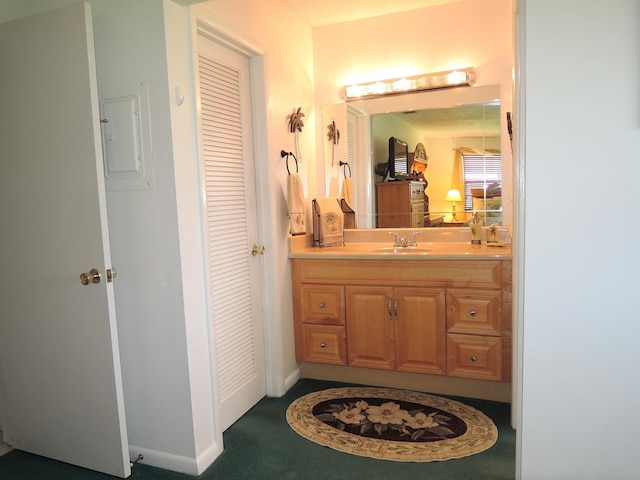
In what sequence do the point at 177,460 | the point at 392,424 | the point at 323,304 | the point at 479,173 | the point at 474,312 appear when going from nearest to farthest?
the point at 177,460 → the point at 392,424 → the point at 474,312 → the point at 323,304 → the point at 479,173

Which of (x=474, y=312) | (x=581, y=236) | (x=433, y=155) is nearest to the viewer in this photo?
(x=581, y=236)

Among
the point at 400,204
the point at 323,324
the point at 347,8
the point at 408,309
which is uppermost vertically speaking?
the point at 347,8

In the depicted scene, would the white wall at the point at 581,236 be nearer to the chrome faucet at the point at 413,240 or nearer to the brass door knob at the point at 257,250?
the brass door knob at the point at 257,250

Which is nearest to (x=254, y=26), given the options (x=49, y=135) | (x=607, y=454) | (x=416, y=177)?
(x=49, y=135)

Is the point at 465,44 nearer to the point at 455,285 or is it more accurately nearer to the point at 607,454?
the point at 455,285

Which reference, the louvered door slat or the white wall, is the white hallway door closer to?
the louvered door slat

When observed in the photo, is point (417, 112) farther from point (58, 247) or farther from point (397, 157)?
point (58, 247)

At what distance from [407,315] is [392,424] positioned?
627mm

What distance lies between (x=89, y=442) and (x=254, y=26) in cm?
226

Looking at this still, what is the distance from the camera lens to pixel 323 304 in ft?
9.45

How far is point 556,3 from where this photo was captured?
47.6 inches

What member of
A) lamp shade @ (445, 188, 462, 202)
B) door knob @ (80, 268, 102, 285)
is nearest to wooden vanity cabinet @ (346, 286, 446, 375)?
lamp shade @ (445, 188, 462, 202)

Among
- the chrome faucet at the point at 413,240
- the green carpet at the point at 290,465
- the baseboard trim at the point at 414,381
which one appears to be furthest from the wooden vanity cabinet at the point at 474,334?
the chrome faucet at the point at 413,240

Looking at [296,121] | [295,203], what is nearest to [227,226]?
[295,203]
